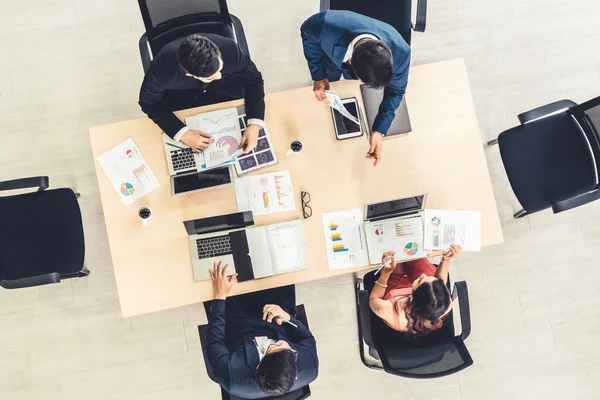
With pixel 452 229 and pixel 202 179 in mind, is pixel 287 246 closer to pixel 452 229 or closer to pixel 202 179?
pixel 202 179

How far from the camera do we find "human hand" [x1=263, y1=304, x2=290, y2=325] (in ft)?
7.82

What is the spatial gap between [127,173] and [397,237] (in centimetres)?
139

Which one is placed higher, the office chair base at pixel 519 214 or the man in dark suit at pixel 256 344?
the man in dark suit at pixel 256 344

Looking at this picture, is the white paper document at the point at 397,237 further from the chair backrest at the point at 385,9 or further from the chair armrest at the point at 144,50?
the chair armrest at the point at 144,50

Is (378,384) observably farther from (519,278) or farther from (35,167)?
(35,167)

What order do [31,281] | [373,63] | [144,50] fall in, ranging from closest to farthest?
[373,63], [31,281], [144,50]

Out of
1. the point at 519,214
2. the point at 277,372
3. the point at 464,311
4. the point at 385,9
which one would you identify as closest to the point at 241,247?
the point at 277,372

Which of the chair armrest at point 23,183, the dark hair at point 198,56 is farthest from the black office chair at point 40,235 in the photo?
the dark hair at point 198,56

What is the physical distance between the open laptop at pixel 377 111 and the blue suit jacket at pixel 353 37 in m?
0.06

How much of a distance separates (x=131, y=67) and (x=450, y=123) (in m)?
2.15

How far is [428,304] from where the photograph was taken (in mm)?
2191

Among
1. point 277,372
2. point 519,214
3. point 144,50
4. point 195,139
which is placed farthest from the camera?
point 519,214

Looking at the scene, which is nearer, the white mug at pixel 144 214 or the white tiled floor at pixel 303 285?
the white mug at pixel 144 214

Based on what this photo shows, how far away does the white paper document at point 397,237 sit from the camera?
7.68 ft
